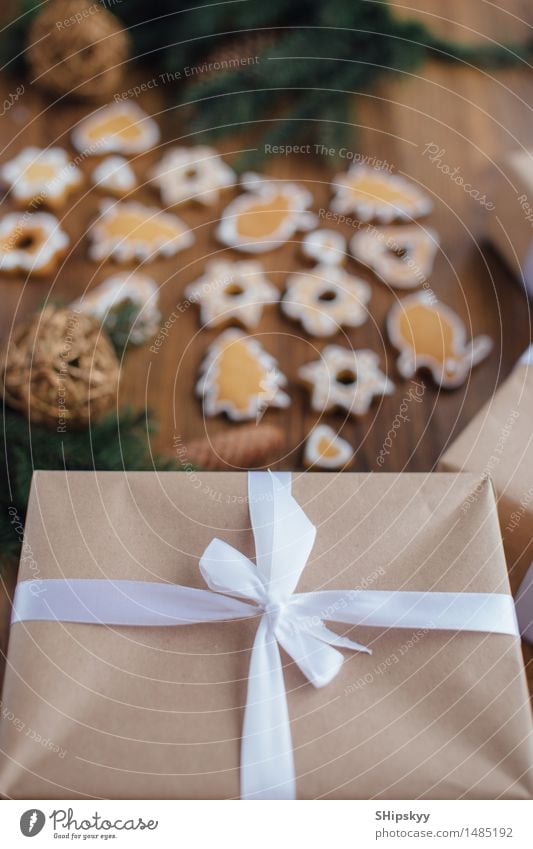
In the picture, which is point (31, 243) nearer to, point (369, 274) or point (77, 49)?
point (77, 49)

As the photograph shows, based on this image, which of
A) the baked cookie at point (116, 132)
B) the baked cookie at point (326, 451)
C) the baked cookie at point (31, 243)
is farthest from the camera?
the baked cookie at point (116, 132)

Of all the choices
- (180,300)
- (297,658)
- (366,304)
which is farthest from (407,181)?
(297,658)

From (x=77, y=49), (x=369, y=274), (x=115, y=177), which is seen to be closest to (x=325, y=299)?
(x=369, y=274)

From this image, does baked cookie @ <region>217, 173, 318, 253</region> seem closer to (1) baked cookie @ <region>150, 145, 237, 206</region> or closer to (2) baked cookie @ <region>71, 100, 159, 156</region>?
(1) baked cookie @ <region>150, 145, 237, 206</region>

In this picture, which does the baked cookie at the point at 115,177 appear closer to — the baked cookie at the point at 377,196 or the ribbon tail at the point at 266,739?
the baked cookie at the point at 377,196

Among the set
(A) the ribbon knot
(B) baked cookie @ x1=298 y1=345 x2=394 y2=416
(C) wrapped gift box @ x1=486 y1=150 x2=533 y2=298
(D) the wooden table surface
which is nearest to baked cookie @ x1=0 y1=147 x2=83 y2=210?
(D) the wooden table surface

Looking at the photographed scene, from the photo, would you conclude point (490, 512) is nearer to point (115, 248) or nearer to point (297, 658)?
point (297, 658)

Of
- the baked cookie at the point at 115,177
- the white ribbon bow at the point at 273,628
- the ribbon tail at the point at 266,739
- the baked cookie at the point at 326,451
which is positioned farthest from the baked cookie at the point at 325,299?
the ribbon tail at the point at 266,739
